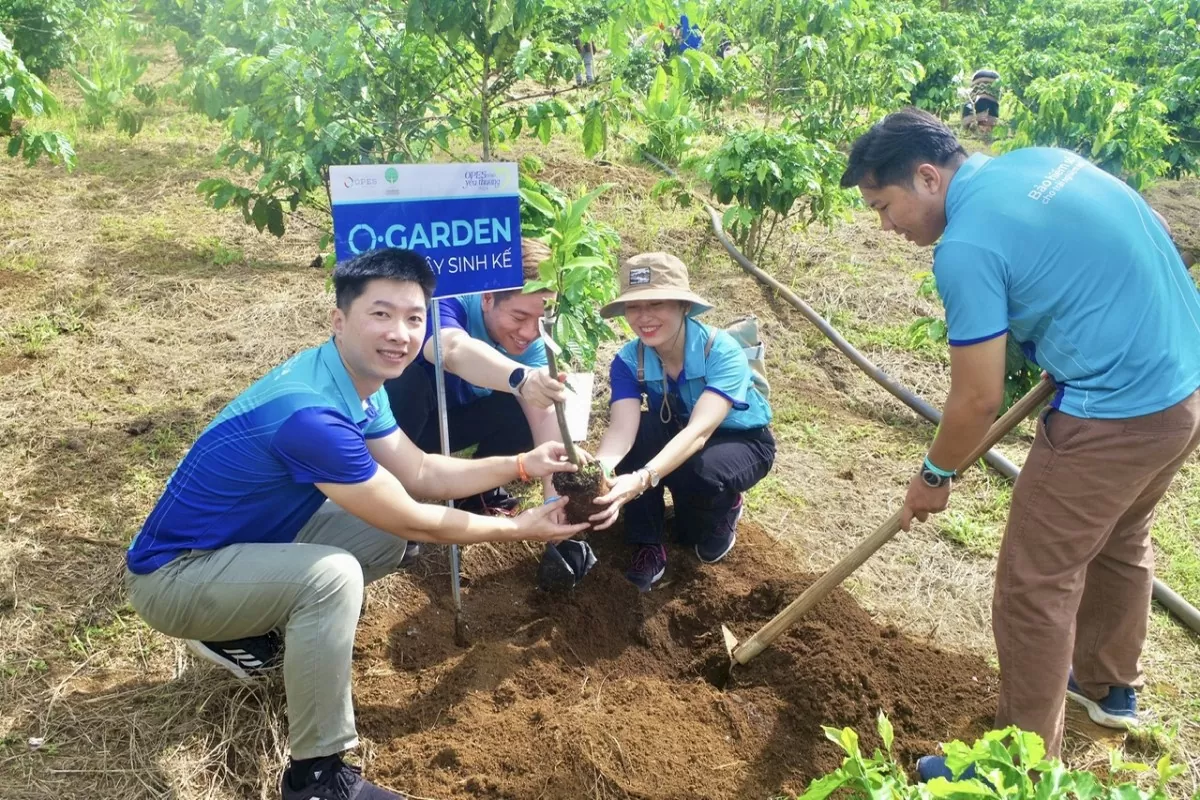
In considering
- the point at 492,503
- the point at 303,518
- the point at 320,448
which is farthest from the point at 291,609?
the point at 492,503

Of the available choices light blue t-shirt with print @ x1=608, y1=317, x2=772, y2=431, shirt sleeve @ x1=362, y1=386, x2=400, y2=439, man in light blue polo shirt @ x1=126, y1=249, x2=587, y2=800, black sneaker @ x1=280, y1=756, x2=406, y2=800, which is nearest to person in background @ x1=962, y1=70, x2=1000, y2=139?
light blue t-shirt with print @ x1=608, y1=317, x2=772, y2=431

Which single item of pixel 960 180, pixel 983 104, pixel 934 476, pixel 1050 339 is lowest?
pixel 983 104

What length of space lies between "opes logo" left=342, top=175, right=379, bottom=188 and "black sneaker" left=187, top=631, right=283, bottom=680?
130 centimetres

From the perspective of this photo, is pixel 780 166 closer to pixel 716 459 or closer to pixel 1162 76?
pixel 716 459

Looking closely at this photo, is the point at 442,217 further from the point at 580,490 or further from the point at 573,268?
the point at 580,490

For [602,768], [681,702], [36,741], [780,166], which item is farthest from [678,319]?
[780,166]

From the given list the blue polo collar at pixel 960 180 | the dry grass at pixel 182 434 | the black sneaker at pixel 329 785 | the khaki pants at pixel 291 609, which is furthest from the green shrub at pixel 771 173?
the black sneaker at pixel 329 785

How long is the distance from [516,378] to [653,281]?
59cm

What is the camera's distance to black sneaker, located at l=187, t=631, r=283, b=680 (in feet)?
8.04

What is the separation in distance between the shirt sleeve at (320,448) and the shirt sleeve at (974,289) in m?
1.47

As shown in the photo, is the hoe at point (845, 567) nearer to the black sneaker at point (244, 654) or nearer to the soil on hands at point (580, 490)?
the soil on hands at point (580, 490)

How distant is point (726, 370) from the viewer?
3100 millimetres

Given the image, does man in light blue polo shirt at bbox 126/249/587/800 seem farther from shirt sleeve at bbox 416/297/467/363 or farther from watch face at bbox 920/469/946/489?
watch face at bbox 920/469/946/489

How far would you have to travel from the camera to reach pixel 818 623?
9.76 feet
